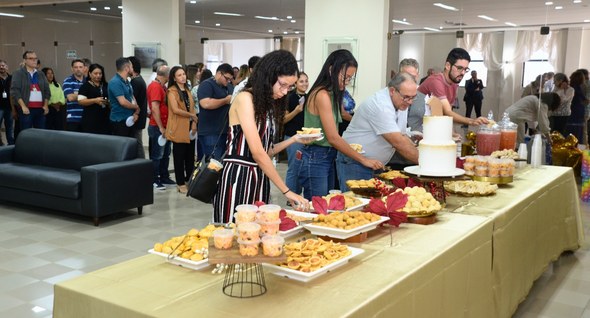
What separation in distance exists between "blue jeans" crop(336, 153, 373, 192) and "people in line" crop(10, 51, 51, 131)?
6511mm

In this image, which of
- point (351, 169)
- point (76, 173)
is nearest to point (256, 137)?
point (351, 169)

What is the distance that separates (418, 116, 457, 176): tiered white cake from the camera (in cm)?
291

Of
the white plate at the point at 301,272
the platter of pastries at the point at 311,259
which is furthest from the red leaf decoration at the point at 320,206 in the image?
the white plate at the point at 301,272

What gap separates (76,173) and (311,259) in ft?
14.5

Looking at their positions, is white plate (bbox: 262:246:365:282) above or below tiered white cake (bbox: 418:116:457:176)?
below

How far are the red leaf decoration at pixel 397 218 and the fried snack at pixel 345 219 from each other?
82 mm

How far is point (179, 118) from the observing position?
22.3 ft

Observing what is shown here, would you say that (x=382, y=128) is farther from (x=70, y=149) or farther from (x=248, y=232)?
(x=70, y=149)

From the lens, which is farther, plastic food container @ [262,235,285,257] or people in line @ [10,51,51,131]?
people in line @ [10,51,51,131]

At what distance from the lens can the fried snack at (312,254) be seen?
1907mm

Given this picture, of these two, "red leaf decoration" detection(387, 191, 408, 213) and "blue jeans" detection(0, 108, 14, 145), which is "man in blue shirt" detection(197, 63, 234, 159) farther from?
"blue jeans" detection(0, 108, 14, 145)

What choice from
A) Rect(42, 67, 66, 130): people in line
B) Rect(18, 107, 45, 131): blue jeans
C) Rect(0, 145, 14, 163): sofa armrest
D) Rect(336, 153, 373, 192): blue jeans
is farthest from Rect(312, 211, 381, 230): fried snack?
Rect(42, 67, 66, 130): people in line

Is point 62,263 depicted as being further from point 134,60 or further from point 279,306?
point 134,60

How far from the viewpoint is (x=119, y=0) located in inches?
428
